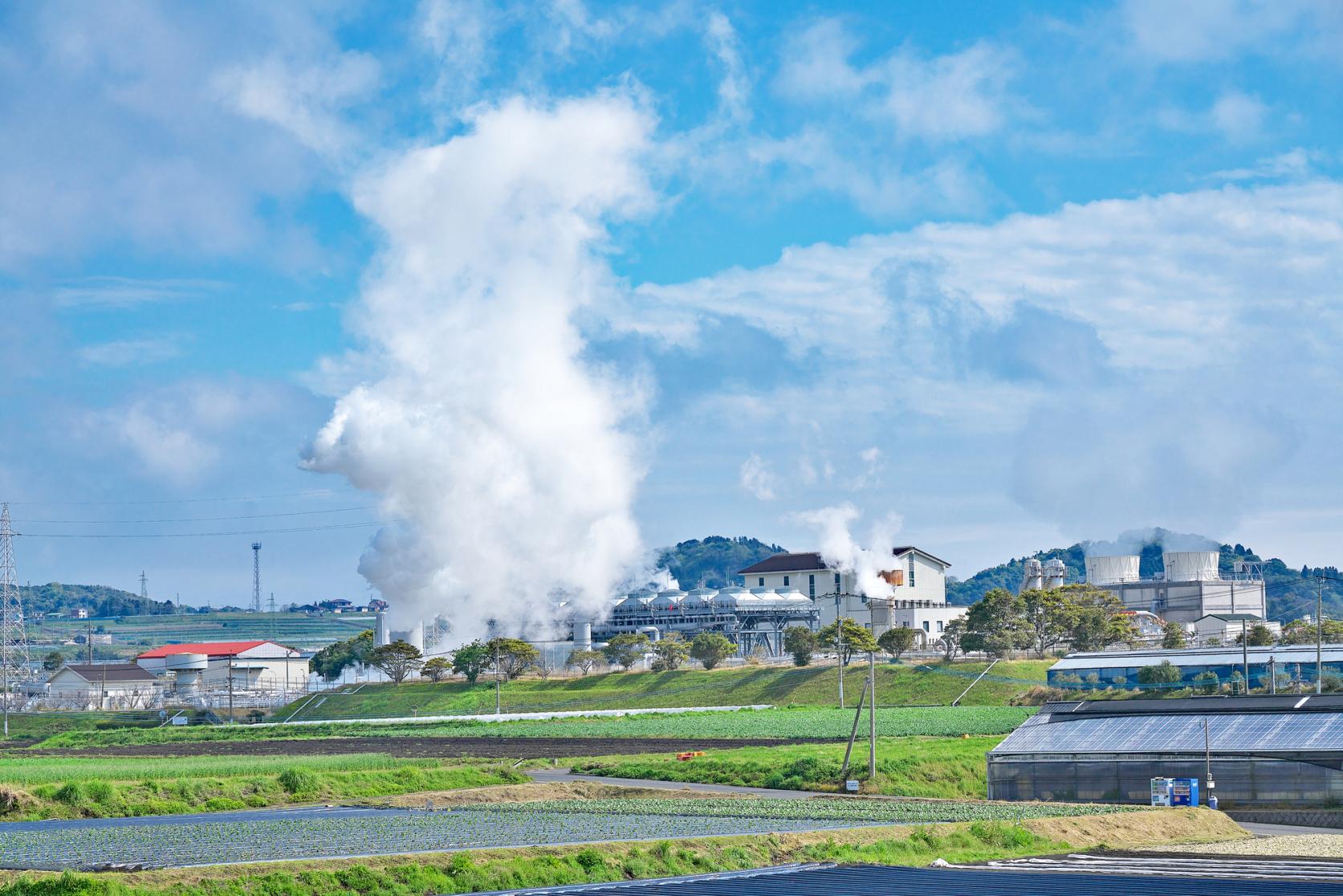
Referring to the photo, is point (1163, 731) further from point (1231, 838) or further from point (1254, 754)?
point (1231, 838)

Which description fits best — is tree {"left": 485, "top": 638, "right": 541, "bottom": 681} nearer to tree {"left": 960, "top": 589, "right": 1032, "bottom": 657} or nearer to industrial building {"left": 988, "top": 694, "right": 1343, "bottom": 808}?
tree {"left": 960, "top": 589, "right": 1032, "bottom": 657}

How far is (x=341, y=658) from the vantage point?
12431 centimetres

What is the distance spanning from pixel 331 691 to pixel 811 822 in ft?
285

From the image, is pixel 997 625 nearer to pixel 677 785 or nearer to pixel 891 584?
pixel 891 584

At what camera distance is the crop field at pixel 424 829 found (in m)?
31.6

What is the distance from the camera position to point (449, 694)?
109312 mm

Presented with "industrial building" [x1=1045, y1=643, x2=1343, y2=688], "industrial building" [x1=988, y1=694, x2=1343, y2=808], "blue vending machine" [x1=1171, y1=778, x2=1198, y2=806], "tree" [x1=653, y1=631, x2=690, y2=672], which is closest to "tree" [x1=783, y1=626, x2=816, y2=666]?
"tree" [x1=653, y1=631, x2=690, y2=672]

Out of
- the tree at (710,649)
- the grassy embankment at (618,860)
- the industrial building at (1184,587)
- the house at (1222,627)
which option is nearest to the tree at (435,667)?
the tree at (710,649)

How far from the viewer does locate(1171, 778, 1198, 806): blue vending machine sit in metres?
42.7

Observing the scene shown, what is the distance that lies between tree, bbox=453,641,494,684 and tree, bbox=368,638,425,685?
443 cm

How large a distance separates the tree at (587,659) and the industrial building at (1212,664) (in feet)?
156

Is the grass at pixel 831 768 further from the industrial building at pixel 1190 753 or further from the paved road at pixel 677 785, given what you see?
the industrial building at pixel 1190 753

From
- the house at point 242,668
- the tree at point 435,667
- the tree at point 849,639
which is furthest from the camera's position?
the house at point 242,668

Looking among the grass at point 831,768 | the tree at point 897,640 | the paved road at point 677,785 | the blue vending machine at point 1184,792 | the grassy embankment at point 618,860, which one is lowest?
the paved road at point 677,785
